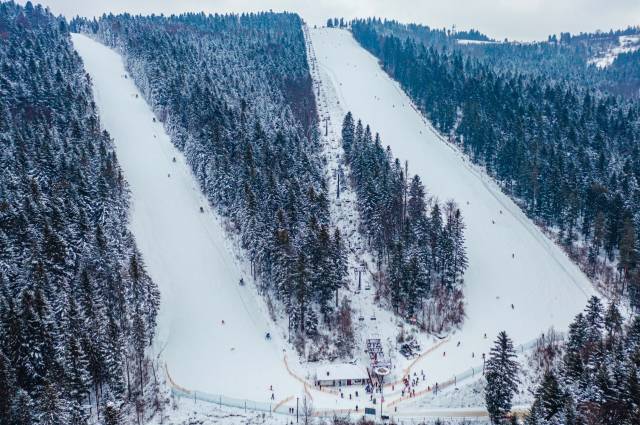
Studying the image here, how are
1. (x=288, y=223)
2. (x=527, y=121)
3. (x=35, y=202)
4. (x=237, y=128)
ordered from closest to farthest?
(x=35, y=202) < (x=288, y=223) < (x=237, y=128) < (x=527, y=121)

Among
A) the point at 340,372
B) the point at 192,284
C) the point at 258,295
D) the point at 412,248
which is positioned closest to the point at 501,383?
the point at 340,372

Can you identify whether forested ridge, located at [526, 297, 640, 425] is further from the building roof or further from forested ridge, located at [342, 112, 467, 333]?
forested ridge, located at [342, 112, 467, 333]

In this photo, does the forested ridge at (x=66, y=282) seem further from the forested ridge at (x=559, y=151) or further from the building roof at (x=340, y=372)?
the forested ridge at (x=559, y=151)

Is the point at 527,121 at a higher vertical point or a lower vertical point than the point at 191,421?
higher

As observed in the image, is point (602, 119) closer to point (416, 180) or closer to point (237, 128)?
point (416, 180)

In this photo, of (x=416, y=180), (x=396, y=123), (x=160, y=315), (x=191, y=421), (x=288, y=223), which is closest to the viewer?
(x=191, y=421)

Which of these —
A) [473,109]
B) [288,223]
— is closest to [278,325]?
[288,223]

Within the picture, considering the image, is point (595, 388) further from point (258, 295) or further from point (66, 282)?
point (66, 282)
